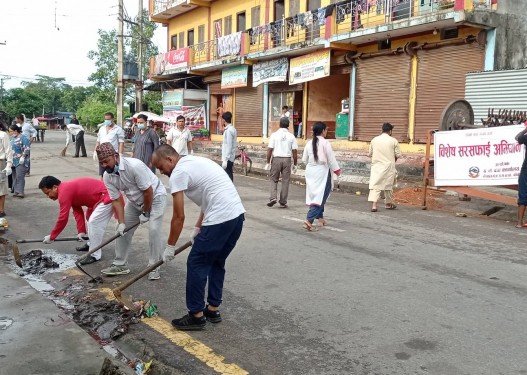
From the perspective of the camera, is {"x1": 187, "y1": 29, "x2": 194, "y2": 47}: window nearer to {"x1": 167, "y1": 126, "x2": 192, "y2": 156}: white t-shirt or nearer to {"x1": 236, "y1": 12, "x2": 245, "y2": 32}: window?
{"x1": 236, "y1": 12, "x2": 245, "y2": 32}: window

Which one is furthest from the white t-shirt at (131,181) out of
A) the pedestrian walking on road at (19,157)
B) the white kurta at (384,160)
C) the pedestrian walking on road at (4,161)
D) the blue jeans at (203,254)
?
the pedestrian walking on road at (19,157)

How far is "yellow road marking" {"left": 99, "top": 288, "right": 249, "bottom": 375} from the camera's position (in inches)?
129

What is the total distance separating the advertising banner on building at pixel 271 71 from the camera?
20484 millimetres

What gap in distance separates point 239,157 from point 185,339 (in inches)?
588

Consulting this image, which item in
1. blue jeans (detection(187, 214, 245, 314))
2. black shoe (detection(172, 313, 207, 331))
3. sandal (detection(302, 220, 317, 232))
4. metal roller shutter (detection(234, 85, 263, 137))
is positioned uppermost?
metal roller shutter (detection(234, 85, 263, 137))

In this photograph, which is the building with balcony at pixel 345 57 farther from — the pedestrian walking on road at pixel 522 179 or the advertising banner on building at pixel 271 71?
the pedestrian walking on road at pixel 522 179

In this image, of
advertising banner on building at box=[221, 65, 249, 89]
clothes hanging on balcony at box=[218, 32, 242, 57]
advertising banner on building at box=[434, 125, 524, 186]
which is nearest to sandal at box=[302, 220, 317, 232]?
advertising banner on building at box=[434, 125, 524, 186]

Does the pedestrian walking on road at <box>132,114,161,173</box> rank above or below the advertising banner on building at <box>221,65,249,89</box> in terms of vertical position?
below

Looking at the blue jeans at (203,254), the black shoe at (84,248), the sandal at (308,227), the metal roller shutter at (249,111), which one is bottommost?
the black shoe at (84,248)

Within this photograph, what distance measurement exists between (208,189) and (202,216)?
10.0 inches

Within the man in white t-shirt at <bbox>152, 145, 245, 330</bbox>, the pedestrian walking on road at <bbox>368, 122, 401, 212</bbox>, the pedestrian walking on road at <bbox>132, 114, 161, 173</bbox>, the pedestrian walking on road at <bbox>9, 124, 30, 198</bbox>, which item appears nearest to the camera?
the man in white t-shirt at <bbox>152, 145, 245, 330</bbox>

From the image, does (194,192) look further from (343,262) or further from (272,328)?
(343,262)

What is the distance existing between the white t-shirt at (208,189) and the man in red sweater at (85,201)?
224cm

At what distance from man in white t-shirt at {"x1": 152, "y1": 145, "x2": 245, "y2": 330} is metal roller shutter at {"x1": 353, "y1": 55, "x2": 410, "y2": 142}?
503 inches
